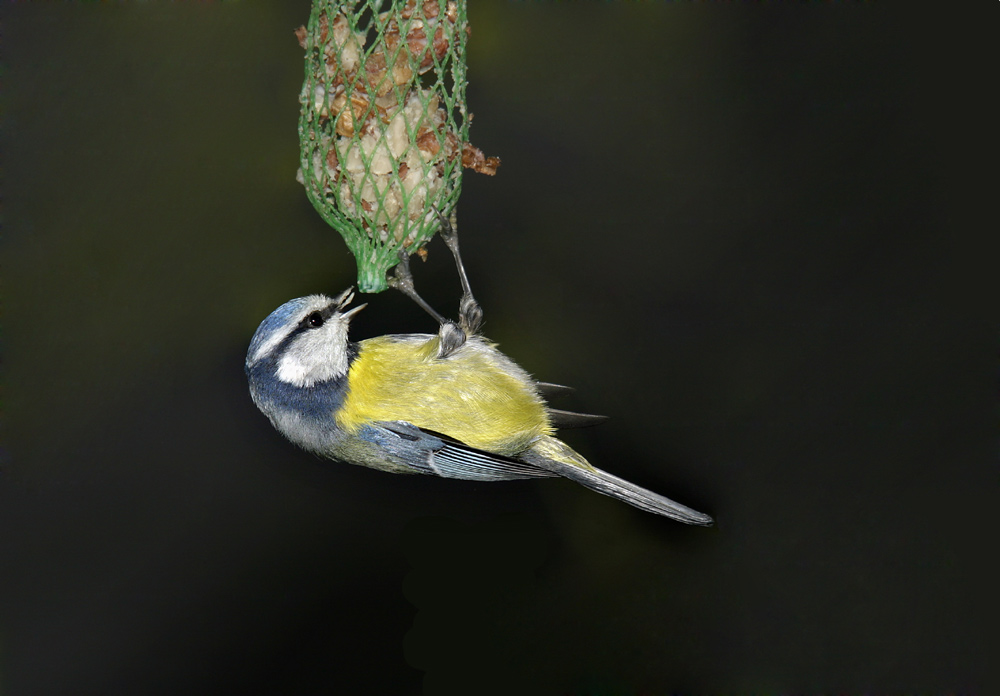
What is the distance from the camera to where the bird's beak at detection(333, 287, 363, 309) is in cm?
164

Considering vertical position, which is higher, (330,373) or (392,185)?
(392,185)

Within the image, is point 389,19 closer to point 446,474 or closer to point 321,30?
point 321,30

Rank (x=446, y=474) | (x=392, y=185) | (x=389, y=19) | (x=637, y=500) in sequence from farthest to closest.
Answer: (x=637, y=500) → (x=446, y=474) → (x=392, y=185) → (x=389, y=19)

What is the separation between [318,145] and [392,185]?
0.63ft

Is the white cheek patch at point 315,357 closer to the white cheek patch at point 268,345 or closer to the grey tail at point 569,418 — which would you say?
the white cheek patch at point 268,345

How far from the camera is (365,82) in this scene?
5.07 ft

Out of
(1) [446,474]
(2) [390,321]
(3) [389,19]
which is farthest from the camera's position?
(2) [390,321]

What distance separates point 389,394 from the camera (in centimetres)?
170

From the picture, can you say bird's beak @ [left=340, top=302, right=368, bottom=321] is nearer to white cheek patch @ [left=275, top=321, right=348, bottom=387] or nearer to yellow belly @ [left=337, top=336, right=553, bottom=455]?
white cheek patch @ [left=275, top=321, right=348, bottom=387]

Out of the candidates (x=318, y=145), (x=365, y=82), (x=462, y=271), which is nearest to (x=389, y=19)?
(x=365, y=82)

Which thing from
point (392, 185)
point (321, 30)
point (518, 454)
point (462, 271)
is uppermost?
point (321, 30)

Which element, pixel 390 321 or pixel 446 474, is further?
pixel 390 321

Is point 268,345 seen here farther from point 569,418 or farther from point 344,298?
point 569,418

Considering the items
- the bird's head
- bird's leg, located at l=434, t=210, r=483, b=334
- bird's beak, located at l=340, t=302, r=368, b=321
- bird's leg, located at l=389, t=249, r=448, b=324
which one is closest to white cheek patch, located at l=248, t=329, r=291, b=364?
the bird's head
